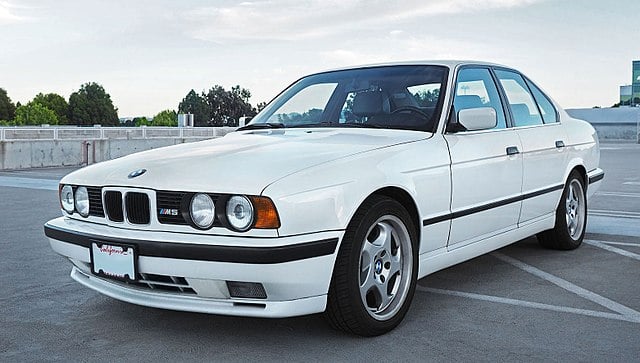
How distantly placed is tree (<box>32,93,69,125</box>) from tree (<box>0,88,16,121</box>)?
499 centimetres

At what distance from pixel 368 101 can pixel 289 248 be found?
1750 millimetres

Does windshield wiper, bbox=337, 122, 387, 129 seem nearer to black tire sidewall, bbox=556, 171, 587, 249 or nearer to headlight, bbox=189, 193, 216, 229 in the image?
headlight, bbox=189, 193, 216, 229

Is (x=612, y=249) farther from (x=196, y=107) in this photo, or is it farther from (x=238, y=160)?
(x=196, y=107)

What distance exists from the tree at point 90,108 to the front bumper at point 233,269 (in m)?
118

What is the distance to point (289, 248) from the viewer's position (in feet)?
10.5

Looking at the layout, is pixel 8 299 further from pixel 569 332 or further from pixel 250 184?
pixel 569 332

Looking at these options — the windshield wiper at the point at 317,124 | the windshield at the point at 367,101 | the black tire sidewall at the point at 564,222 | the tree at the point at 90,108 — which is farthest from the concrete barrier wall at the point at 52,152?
the tree at the point at 90,108

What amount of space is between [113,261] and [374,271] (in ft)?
4.20

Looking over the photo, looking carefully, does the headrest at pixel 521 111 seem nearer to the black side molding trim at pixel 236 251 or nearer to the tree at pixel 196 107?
the black side molding trim at pixel 236 251

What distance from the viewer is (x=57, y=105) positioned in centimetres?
11988

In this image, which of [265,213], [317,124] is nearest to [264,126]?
[317,124]

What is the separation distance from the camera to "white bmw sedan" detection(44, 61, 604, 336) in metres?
3.25

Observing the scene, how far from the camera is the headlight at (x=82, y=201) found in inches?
149

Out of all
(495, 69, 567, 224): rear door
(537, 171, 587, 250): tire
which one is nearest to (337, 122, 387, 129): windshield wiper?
(495, 69, 567, 224): rear door
